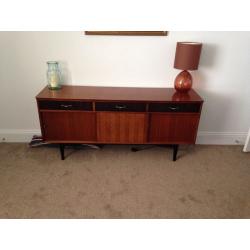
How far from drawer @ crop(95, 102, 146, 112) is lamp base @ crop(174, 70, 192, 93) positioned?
445mm

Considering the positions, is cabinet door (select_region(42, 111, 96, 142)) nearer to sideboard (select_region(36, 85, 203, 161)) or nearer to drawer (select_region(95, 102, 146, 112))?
sideboard (select_region(36, 85, 203, 161))

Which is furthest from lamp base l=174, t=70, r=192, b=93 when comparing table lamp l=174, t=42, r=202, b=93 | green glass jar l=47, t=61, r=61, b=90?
green glass jar l=47, t=61, r=61, b=90

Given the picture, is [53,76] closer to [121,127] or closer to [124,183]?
[121,127]

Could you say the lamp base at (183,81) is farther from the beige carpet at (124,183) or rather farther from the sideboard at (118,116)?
the beige carpet at (124,183)

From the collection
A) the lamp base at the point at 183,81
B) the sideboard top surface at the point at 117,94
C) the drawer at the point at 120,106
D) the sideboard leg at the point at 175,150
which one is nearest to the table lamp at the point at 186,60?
the lamp base at the point at 183,81

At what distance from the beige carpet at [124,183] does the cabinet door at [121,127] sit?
313 mm

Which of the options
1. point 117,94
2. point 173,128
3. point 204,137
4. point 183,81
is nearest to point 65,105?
point 117,94

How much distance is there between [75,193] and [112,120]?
71cm

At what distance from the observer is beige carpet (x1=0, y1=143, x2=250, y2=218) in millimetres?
1595

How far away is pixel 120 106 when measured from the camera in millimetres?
1823

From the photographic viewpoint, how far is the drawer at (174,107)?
183 cm

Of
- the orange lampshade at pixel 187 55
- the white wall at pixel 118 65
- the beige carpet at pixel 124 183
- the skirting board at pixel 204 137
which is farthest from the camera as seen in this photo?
the skirting board at pixel 204 137
